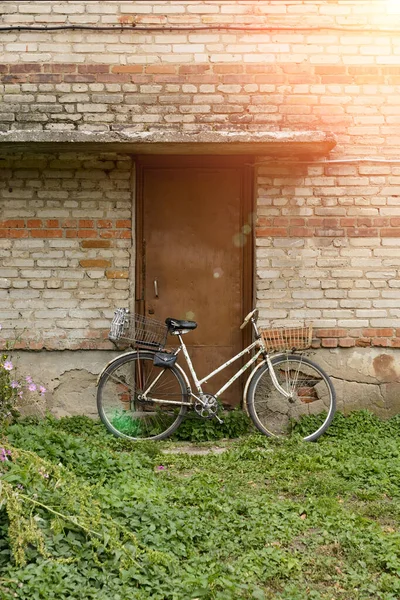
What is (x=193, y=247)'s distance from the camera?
577 centimetres

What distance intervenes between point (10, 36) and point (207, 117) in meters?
1.80

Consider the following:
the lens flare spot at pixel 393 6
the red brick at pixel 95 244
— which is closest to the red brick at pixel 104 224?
the red brick at pixel 95 244

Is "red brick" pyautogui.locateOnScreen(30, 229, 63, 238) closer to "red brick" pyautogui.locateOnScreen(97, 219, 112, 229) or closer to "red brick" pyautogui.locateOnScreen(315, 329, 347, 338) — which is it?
"red brick" pyautogui.locateOnScreen(97, 219, 112, 229)

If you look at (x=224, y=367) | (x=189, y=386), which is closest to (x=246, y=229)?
(x=224, y=367)

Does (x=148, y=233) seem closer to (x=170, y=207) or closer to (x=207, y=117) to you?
(x=170, y=207)

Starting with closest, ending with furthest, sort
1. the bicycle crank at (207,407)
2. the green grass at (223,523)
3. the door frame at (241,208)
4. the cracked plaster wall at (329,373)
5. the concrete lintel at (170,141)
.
A: the green grass at (223,523) → the concrete lintel at (170,141) → the bicycle crank at (207,407) → the cracked plaster wall at (329,373) → the door frame at (241,208)

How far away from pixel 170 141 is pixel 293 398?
2290mm

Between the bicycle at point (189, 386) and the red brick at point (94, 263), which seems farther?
the red brick at point (94, 263)

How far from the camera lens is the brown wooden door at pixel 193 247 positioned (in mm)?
5773

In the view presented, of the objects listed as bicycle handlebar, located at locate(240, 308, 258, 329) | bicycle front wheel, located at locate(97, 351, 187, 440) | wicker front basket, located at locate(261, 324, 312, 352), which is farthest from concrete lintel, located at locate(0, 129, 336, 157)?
bicycle front wheel, located at locate(97, 351, 187, 440)

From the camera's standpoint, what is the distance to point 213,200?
5.79m

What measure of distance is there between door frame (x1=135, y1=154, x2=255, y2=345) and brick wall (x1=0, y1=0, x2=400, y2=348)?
25 cm

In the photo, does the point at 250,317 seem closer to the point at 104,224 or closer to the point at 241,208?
the point at 241,208

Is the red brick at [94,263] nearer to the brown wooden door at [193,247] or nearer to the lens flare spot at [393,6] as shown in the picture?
the brown wooden door at [193,247]
